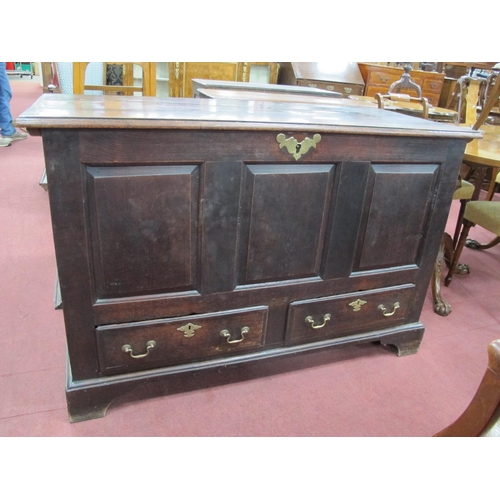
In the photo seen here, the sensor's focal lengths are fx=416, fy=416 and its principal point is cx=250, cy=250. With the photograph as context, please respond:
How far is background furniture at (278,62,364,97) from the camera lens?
443 centimetres

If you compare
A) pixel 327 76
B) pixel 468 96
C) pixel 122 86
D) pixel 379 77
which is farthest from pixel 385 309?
pixel 379 77

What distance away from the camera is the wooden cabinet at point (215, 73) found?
4281mm

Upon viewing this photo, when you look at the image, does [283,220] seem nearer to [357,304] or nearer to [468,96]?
[357,304]

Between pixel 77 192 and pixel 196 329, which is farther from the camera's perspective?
pixel 196 329

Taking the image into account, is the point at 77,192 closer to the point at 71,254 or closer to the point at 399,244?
the point at 71,254

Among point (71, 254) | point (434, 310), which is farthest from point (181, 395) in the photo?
point (434, 310)

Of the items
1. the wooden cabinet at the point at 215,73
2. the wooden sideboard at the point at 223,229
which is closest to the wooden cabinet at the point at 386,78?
the wooden cabinet at the point at 215,73

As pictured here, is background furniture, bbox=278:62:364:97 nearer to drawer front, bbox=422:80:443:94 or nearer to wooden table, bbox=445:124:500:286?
drawer front, bbox=422:80:443:94

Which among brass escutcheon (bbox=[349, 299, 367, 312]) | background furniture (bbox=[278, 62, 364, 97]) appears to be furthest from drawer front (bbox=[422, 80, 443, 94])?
brass escutcheon (bbox=[349, 299, 367, 312])

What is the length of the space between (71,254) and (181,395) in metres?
0.63

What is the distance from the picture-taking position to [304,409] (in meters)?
1.39

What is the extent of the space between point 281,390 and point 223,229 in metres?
0.65

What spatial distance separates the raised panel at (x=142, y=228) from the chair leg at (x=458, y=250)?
5.07 feet

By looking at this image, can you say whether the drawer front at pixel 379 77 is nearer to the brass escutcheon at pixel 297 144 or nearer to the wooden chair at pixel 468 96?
the wooden chair at pixel 468 96
